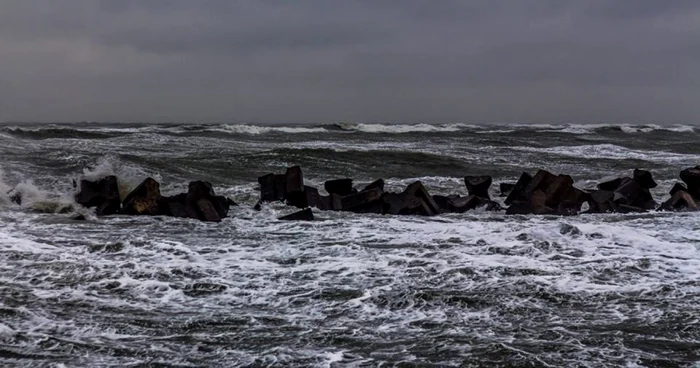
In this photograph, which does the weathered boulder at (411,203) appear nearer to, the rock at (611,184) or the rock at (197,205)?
the rock at (197,205)

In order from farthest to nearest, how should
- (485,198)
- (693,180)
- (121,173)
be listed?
1. (121,173)
2. (693,180)
3. (485,198)

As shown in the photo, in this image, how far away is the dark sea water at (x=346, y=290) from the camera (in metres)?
4.13

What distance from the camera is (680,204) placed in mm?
11031

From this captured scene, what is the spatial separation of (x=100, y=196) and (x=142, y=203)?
29.6 inches

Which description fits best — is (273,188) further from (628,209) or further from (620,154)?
(620,154)

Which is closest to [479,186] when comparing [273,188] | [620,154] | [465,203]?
[465,203]

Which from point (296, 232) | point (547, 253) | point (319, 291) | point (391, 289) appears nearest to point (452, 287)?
point (391, 289)

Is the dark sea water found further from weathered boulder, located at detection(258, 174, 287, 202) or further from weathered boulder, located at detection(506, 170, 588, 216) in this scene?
weathered boulder, located at detection(258, 174, 287, 202)

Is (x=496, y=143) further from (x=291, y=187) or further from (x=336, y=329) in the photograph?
(x=336, y=329)

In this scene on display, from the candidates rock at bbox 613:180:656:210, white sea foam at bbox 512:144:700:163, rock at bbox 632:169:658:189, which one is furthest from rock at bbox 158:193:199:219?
white sea foam at bbox 512:144:700:163

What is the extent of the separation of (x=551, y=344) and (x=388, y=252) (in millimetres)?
3004

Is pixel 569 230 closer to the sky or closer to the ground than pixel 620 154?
closer to the sky

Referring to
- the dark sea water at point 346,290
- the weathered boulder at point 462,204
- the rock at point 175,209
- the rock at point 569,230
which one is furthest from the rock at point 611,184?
the rock at point 175,209

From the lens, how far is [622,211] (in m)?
11.0
